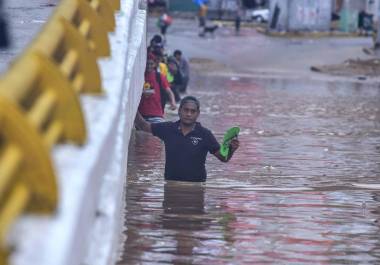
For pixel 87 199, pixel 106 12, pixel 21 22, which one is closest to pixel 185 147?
pixel 106 12

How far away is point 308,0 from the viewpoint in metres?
59.6

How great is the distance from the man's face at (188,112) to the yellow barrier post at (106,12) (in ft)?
7.19

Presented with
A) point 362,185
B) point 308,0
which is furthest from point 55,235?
point 308,0

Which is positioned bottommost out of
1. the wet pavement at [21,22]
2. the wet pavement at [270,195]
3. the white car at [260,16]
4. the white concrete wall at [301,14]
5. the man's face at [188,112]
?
the white car at [260,16]

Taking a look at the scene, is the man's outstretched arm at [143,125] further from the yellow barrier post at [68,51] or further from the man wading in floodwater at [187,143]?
the yellow barrier post at [68,51]

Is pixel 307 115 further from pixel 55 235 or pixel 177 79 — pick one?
pixel 55 235

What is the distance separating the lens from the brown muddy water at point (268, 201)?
8977mm

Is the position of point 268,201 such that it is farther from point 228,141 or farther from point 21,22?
point 21,22

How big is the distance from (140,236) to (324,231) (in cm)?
171

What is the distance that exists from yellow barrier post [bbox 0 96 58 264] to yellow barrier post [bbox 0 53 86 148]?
121 mm

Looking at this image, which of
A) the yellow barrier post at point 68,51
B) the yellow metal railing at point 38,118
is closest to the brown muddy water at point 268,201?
the yellow barrier post at point 68,51

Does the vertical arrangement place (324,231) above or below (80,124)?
below

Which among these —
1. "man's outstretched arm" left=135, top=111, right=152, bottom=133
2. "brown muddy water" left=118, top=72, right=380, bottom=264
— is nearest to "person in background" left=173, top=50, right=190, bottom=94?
"brown muddy water" left=118, top=72, right=380, bottom=264

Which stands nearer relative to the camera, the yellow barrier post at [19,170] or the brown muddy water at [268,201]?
the yellow barrier post at [19,170]
